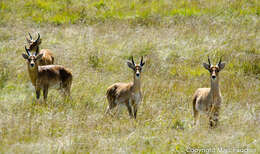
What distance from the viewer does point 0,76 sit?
42.1 feet

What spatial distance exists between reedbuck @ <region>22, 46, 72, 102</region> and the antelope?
53.5 inches

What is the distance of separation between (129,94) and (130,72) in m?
Answer: 4.41

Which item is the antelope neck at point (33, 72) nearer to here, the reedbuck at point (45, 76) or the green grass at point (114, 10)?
the reedbuck at point (45, 76)

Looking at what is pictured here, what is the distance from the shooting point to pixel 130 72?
47.5 feet

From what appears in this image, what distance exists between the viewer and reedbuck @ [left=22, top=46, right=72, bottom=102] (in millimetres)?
11266

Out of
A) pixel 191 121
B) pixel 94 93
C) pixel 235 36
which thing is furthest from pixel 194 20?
pixel 191 121

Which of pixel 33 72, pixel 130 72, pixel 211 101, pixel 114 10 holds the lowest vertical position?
pixel 211 101

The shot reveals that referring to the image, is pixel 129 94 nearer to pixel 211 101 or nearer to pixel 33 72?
pixel 211 101

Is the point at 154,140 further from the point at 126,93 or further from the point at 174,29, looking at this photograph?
the point at 174,29

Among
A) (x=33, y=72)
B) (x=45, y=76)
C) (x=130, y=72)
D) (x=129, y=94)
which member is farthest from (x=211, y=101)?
(x=130, y=72)

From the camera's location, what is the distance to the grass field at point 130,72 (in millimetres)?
8031

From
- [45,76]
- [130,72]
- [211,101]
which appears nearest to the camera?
[211,101]

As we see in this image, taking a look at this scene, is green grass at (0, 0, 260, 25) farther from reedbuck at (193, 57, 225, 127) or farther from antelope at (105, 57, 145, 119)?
reedbuck at (193, 57, 225, 127)

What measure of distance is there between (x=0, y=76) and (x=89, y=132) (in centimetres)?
544
